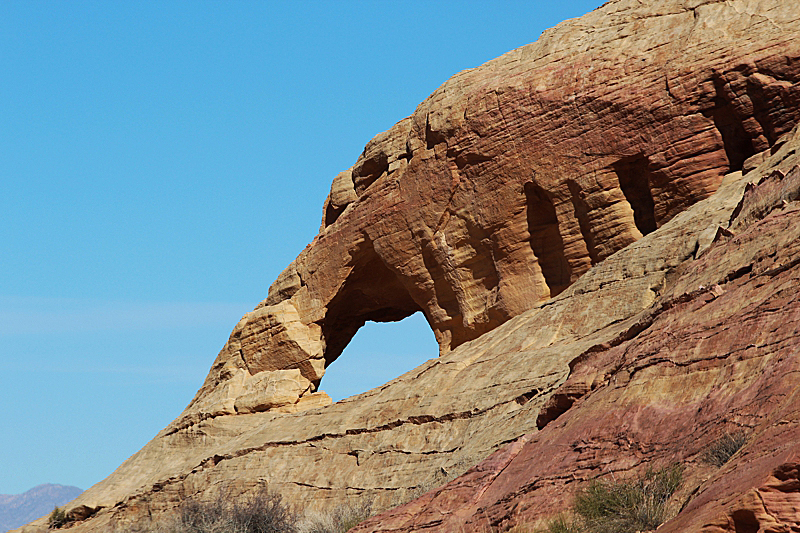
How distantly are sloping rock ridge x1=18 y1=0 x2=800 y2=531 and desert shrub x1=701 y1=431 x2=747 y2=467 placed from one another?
149mm

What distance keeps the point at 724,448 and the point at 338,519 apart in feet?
31.6

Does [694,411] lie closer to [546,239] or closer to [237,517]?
[237,517]

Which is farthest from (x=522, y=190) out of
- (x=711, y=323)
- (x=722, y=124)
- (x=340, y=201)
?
(x=711, y=323)

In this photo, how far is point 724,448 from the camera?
8797 mm

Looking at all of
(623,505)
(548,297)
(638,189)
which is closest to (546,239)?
(548,297)

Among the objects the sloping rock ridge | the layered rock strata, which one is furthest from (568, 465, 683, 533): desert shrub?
the sloping rock ridge

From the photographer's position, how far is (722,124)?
2188cm

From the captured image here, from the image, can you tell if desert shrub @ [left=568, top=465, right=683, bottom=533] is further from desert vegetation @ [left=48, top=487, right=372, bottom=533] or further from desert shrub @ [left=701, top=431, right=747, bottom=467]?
desert vegetation @ [left=48, top=487, right=372, bottom=533]

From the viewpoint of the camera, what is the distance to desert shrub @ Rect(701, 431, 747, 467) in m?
8.67

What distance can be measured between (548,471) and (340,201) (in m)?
20.2

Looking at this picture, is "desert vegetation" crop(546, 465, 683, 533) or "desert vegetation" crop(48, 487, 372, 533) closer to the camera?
"desert vegetation" crop(546, 465, 683, 533)

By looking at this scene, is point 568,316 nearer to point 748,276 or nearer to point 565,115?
point 565,115

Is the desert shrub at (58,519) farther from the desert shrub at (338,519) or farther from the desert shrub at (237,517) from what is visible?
the desert shrub at (338,519)

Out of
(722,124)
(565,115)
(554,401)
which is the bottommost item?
(554,401)
